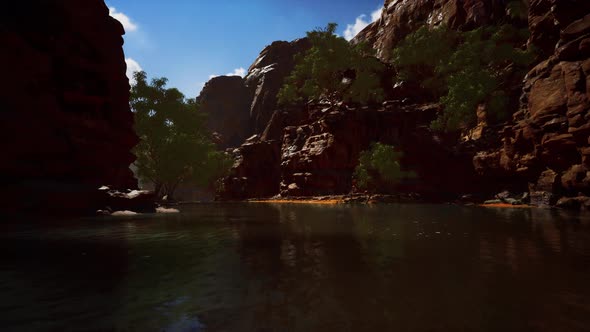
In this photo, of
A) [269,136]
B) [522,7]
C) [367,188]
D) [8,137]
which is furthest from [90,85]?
[522,7]

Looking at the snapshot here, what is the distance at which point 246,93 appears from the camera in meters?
110

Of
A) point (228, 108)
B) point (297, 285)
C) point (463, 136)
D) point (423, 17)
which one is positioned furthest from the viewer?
point (228, 108)

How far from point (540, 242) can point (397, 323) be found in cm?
895

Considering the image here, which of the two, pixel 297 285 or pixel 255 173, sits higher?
pixel 255 173

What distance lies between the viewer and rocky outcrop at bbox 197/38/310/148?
10162 centimetres

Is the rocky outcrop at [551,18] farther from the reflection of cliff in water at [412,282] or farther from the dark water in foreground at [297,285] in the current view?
the dark water in foreground at [297,285]

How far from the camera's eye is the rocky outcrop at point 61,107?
20.8m

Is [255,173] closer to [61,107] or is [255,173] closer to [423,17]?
[61,107]

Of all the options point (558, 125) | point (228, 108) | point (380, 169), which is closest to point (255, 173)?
point (380, 169)

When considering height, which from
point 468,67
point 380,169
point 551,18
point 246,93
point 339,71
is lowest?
point 380,169

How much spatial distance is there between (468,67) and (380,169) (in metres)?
17.5

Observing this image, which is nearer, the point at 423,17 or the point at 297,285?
the point at 297,285

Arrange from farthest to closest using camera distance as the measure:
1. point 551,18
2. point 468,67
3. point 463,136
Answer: point 463,136 → point 468,67 → point 551,18

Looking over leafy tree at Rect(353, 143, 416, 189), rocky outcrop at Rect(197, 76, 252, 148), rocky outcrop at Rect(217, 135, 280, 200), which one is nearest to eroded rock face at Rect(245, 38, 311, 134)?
rocky outcrop at Rect(197, 76, 252, 148)
